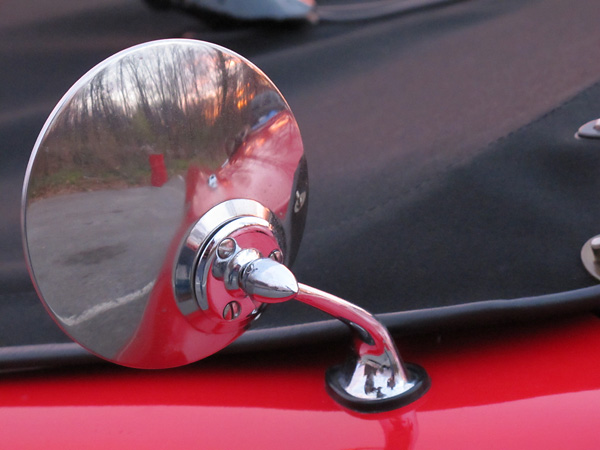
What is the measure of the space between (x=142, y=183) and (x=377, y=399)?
0.38 metres

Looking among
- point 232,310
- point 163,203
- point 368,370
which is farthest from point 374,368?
point 163,203

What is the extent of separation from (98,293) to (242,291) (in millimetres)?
132

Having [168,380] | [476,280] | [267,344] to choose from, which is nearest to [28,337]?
[168,380]

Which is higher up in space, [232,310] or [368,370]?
[232,310]

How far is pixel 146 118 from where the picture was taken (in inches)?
22.4

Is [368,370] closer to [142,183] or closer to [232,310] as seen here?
[232,310]

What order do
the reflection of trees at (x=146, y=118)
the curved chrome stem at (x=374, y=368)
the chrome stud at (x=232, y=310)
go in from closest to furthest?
the reflection of trees at (x=146, y=118), the chrome stud at (x=232, y=310), the curved chrome stem at (x=374, y=368)

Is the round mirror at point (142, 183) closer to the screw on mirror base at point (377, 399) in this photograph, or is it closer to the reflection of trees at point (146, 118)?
the reflection of trees at point (146, 118)

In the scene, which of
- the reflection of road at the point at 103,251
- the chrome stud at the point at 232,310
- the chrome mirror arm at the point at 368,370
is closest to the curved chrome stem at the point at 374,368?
the chrome mirror arm at the point at 368,370

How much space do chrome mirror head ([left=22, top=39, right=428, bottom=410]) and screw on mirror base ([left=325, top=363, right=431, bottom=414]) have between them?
0.44 feet

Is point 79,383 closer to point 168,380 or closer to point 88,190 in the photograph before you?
point 168,380

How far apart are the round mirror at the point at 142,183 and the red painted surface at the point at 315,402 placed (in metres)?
0.16

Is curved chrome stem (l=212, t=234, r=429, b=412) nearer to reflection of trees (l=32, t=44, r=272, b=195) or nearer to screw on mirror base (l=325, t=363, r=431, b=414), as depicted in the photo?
screw on mirror base (l=325, t=363, r=431, b=414)

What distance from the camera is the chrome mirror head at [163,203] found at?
545 mm
